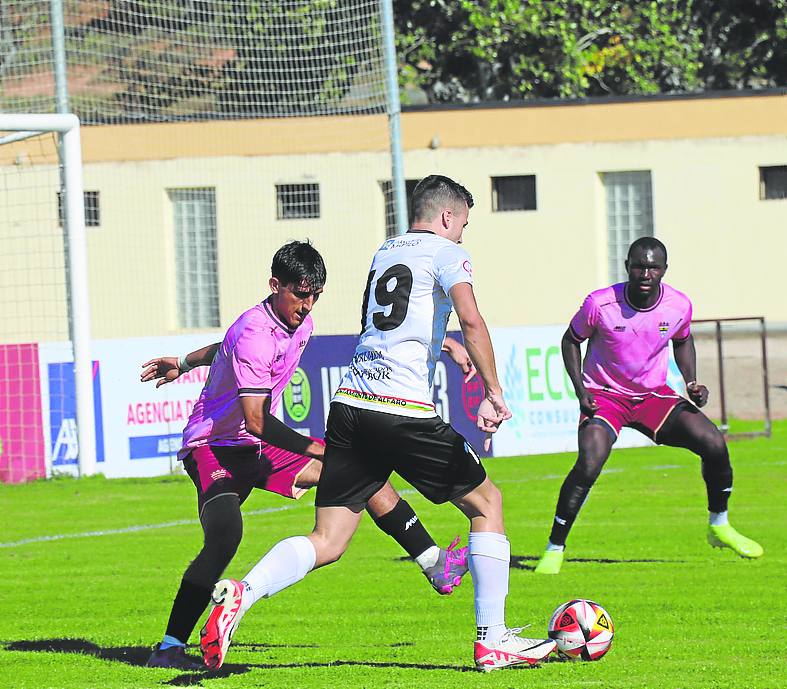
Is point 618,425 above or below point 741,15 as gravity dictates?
below

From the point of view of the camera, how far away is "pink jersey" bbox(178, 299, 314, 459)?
6.82 metres

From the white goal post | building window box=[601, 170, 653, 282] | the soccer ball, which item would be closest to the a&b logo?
the white goal post

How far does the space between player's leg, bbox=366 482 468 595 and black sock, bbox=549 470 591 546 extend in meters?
2.71

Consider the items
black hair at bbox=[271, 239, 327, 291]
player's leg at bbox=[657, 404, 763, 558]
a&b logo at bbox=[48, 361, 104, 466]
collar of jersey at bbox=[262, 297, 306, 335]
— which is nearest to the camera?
black hair at bbox=[271, 239, 327, 291]

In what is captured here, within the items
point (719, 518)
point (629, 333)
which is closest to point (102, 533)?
point (629, 333)

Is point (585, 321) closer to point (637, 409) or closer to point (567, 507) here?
point (637, 409)

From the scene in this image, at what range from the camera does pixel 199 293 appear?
3097 centimetres

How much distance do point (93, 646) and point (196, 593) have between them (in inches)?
42.5

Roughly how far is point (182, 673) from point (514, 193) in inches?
1056

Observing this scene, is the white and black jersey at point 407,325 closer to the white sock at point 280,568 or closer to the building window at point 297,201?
the white sock at point 280,568

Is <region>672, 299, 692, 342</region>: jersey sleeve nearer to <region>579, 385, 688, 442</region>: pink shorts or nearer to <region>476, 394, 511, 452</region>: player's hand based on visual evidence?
<region>579, 385, 688, 442</region>: pink shorts

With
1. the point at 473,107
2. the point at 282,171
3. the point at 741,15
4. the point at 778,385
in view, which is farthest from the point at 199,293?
the point at 741,15

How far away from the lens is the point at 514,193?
107ft

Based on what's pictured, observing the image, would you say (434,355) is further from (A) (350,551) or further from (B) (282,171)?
(B) (282,171)
